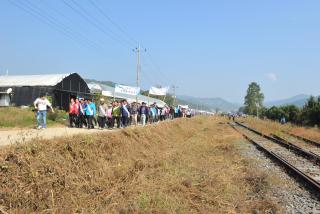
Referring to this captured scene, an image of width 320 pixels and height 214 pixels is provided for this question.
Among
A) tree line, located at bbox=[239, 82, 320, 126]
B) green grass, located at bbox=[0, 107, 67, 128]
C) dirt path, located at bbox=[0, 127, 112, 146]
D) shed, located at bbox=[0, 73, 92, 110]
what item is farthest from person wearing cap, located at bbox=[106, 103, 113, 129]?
tree line, located at bbox=[239, 82, 320, 126]

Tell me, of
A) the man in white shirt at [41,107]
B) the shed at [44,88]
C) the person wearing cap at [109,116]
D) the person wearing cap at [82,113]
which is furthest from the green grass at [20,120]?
the shed at [44,88]

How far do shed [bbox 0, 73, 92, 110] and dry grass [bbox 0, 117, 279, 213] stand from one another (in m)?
35.4

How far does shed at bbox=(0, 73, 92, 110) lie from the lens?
151 feet

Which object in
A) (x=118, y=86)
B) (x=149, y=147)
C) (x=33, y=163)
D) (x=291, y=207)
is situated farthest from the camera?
(x=118, y=86)

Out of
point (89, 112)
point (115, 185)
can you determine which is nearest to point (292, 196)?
point (115, 185)

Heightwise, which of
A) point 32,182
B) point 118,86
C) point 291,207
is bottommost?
point 291,207

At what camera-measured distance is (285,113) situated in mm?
97438

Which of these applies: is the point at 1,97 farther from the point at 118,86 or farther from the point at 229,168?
the point at 229,168

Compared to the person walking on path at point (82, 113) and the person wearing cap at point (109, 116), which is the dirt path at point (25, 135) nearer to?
the person walking on path at point (82, 113)

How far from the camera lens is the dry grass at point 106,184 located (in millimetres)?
7126

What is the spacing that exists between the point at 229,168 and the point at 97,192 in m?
5.33

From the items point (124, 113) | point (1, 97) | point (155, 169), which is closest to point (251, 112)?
point (1, 97)

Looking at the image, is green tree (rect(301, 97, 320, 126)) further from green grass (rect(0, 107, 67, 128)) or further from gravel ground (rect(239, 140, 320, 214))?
gravel ground (rect(239, 140, 320, 214))

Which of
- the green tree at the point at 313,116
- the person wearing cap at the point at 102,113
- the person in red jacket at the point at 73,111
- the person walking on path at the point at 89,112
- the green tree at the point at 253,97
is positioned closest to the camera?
the person in red jacket at the point at 73,111
